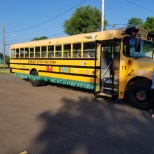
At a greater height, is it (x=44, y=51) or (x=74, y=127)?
(x=44, y=51)

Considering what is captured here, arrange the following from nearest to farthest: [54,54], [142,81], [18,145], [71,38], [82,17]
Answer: [18,145] < [142,81] < [71,38] < [54,54] < [82,17]

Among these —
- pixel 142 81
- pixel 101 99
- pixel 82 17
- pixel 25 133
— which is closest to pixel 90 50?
pixel 101 99

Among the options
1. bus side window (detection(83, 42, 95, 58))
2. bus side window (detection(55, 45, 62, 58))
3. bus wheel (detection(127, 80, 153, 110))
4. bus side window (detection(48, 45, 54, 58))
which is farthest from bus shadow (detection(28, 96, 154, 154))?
bus side window (detection(48, 45, 54, 58))

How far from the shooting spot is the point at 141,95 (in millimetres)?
7602

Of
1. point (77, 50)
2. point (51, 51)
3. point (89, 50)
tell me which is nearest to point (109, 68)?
point (89, 50)

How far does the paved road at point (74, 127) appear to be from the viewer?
4586 millimetres

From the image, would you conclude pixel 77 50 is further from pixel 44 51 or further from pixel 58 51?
pixel 44 51

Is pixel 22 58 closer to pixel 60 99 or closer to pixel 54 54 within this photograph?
pixel 54 54

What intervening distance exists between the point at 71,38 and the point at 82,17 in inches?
891

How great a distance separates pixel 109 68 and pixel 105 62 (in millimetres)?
339

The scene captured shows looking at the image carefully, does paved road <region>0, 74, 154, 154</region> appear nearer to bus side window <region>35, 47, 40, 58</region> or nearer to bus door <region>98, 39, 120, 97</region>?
bus door <region>98, 39, 120, 97</region>

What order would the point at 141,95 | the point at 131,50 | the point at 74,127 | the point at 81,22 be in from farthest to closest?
the point at 81,22 → the point at 131,50 → the point at 141,95 → the point at 74,127

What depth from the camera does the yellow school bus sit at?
765 centimetres

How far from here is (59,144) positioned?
4734 millimetres
